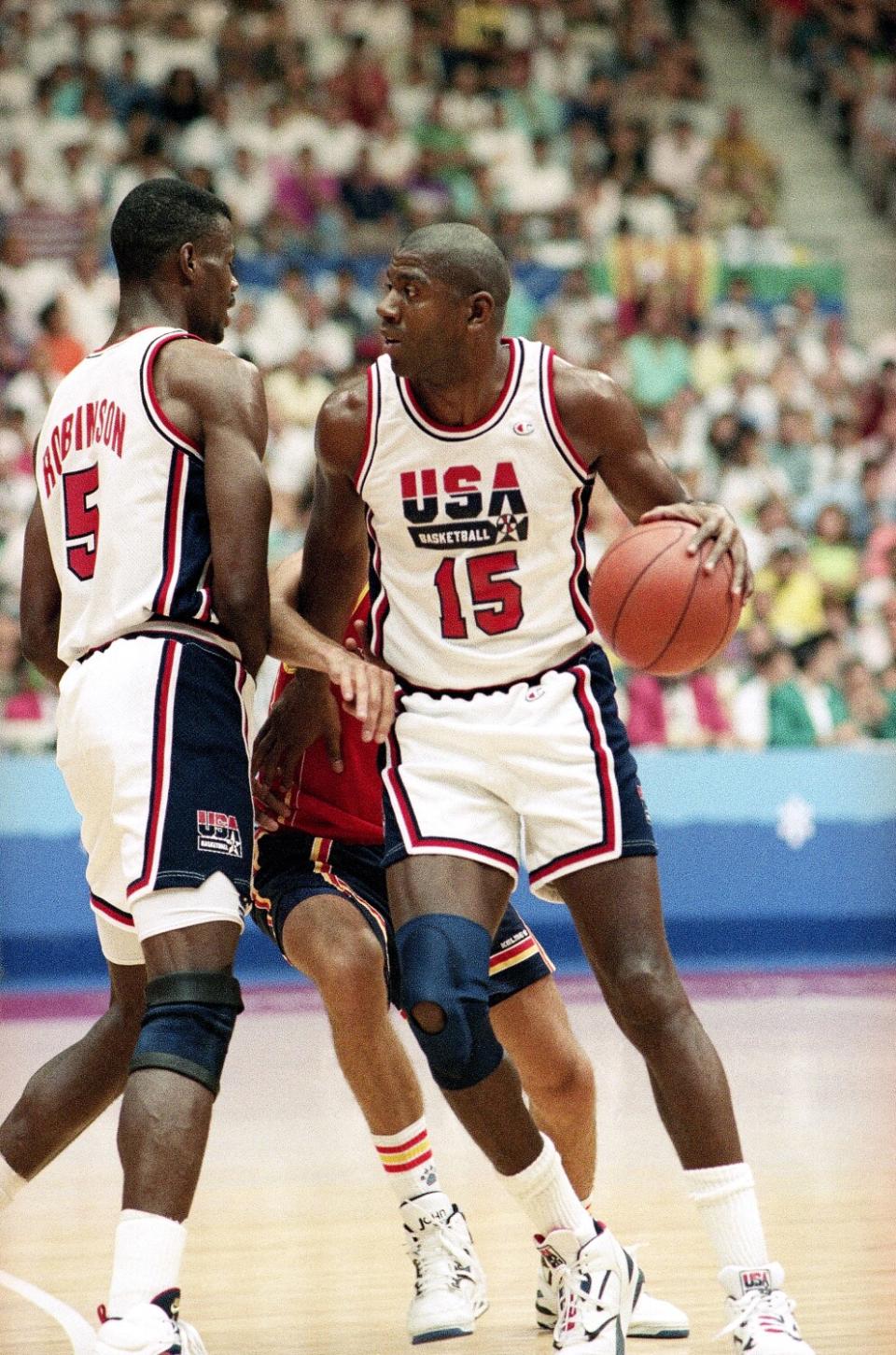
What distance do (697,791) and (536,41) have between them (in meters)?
9.01

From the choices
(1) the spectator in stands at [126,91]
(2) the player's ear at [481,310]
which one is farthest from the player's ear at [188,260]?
(1) the spectator in stands at [126,91]

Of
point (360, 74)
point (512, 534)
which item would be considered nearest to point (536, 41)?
point (360, 74)

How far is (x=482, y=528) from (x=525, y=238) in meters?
11.3

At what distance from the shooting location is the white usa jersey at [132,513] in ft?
12.6

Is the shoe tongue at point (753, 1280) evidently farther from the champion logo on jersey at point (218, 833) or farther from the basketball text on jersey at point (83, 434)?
the basketball text on jersey at point (83, 434)

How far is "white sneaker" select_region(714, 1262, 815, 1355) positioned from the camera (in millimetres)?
3588

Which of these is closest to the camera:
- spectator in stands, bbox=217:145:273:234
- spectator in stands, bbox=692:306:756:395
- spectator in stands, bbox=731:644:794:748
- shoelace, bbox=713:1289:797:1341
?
shoelace, bbox=713:1289:797:1341

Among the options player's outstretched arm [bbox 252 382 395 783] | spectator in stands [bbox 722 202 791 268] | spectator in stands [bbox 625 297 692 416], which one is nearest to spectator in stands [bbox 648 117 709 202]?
spectator in stands [bbox 722 202 791 268]

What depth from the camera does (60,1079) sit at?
4180 mm

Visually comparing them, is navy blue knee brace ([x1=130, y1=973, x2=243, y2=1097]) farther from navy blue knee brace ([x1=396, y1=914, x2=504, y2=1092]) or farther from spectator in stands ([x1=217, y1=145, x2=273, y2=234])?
spectator in stands ([x1=217, y1=145, x2=273, y2=234])

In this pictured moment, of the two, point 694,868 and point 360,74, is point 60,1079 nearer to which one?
point 694,868

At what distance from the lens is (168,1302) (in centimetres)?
340

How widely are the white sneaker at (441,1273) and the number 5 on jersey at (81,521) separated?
1646mm

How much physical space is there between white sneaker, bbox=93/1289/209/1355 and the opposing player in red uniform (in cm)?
88
